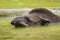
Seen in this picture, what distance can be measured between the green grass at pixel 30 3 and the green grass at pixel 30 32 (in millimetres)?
813

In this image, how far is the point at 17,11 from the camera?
92.0 inches

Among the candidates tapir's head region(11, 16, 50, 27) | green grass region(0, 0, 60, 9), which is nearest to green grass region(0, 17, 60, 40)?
tapir's head region(11, 16, 50, 27)

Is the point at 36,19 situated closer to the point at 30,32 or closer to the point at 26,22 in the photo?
the point at 26,22

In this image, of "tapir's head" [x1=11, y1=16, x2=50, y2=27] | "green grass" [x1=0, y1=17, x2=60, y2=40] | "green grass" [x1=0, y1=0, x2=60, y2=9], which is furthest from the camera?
"green grass" [x1=0, y1=0, x2=60, y2=9]

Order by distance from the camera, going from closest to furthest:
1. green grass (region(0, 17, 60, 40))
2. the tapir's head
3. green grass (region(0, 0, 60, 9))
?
green grass (region(0, 17, 60, 40)) < the tapir's head < green grass (region(0, 0, 60, 9))

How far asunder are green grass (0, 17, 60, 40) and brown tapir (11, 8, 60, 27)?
0.19 ft

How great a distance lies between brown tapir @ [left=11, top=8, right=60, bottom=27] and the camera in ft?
5.73

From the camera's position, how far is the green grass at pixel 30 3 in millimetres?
2588

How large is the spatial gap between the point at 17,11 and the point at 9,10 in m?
0.09

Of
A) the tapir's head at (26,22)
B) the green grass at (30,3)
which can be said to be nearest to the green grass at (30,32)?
the tapir's head at (26,22)

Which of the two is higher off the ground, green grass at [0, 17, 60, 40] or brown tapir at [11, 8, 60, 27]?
brown tapir at [11, 8, 60, 27]

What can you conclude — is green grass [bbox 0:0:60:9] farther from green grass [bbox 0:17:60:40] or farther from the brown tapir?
green grass [bbox 0:17:60:40]

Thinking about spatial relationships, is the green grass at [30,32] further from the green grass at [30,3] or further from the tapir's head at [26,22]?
the green grass at [30,3]

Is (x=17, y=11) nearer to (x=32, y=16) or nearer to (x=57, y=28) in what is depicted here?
(x=32, y=16)
